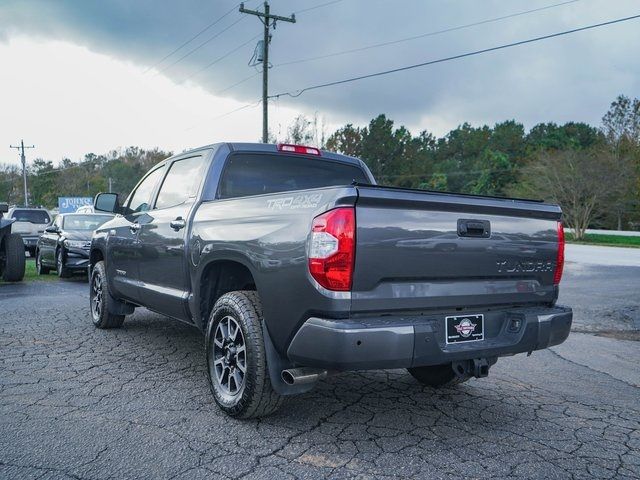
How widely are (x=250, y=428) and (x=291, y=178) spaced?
2278 millimetres

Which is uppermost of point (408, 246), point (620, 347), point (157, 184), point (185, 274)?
point (157, 184)

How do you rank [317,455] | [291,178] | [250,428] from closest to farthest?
[317,455], [250,428], [291,178]

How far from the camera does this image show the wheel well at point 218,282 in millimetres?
4148

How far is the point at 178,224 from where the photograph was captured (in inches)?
182

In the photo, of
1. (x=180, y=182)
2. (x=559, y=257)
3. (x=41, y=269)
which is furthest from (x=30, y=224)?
(x=559, y=257)

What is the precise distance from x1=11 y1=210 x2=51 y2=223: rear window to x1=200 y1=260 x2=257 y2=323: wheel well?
61.5ft

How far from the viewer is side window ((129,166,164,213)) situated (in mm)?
5777

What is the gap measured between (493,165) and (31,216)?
5121 cm

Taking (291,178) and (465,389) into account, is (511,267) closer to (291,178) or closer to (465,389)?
(465,389)

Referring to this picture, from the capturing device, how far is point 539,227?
3.86 meters

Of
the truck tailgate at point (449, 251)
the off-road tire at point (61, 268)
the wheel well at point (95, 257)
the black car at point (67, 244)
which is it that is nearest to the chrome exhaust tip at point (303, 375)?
the truck tailgate at point (449, 251)

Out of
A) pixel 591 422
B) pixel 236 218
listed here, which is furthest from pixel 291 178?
pixel 591 422

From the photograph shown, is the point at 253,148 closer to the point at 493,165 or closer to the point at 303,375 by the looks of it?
the point at 303,375

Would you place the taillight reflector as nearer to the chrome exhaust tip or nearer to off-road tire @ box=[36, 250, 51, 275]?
the chrome exhaust tip
